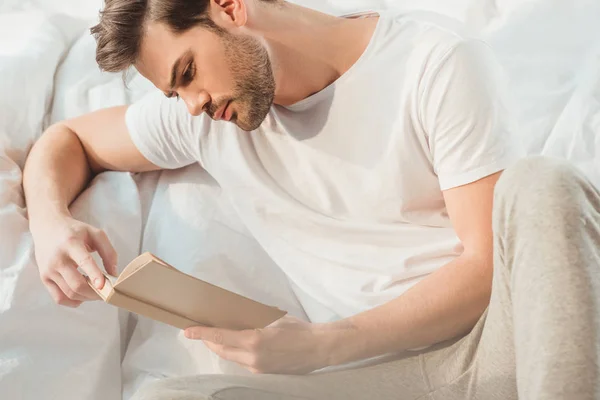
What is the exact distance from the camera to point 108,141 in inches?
52.5

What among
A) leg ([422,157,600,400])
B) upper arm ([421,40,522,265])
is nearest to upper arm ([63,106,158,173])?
upper arm ([421,40,522,265])

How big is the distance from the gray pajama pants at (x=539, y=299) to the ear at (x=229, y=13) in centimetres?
49

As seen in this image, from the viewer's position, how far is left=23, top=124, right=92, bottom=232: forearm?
3.96ft

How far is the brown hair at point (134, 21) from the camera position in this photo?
1071mm

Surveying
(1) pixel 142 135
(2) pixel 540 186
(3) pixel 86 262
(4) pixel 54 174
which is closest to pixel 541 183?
(2) pixel 540 186

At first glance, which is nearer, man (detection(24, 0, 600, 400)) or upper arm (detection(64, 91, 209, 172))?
man (detection(24, 0, 600, 400))

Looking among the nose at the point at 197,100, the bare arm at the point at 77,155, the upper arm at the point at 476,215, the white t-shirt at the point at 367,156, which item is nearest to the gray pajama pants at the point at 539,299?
the upper arm at the point at 476,215

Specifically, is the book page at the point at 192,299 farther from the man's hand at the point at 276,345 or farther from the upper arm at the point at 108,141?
the upper arm at the point at 108,141

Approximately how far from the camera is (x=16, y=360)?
1062mm

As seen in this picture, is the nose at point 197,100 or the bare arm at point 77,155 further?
the bare arm at point 77,155

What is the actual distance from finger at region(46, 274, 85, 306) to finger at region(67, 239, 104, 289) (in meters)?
0.04

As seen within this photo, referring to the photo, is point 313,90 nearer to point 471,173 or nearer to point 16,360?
point 471,173

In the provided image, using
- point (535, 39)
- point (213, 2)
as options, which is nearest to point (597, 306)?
point (213, 2)

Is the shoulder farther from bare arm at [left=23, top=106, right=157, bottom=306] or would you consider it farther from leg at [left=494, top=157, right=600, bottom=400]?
bare arm at [left=23, top=106, right=157, bottom=306]
